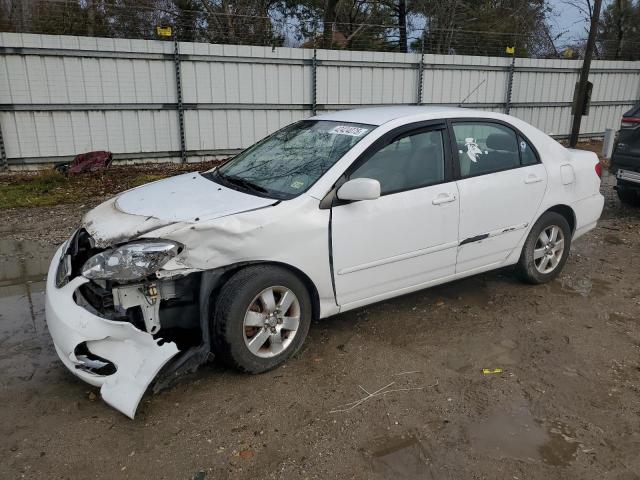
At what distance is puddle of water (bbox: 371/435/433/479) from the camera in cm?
253

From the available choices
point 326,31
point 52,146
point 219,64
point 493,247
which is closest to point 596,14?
point 326,31

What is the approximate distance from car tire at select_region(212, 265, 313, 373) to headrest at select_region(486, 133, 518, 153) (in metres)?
2.11

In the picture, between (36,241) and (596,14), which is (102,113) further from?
(596,14)

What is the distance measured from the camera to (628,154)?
7105 millimetres

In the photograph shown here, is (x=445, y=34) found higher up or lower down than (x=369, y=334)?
higher up

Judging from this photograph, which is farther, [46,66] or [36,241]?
[46,66]

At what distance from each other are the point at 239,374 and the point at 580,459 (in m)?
1.94

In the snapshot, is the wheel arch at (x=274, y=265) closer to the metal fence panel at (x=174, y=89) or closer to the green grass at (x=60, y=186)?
the green grass at (x=60, y=186)

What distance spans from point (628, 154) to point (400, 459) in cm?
624

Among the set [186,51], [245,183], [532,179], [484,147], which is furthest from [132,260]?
[186,51]

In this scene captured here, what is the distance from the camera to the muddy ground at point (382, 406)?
2.60 m

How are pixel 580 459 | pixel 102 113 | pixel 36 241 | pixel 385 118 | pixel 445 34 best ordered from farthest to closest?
pixel 445 34 < pixel 102 113 < pixel 36 241 < pixel 385 118 < pixel 580 459

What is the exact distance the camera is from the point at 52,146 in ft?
32.5

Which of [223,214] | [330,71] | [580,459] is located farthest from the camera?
[330,71]
